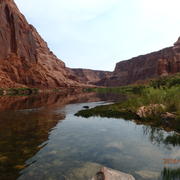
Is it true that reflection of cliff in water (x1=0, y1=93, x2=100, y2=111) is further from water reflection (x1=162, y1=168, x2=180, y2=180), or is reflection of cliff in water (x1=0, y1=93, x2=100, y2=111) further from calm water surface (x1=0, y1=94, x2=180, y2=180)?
water reflection (x1=162, y1=168, x2=180, y2=180)

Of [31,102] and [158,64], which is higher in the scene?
[158,64]

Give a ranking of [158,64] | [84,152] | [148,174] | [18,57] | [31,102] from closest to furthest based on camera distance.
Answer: [148,174]
[84,152]
[31,102]
[18,57]
[158,64]

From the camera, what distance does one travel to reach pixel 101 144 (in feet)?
29.9

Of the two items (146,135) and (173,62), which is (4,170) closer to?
(146,135)

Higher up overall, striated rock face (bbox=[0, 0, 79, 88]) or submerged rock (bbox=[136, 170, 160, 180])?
striated rock face (bbox=[0, 0, 79, 88])

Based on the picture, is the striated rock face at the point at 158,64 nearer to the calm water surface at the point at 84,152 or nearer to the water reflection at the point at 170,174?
the calm water surface at the point at 84,152

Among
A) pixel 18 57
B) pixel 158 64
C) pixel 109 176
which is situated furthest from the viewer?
pixel 158 64

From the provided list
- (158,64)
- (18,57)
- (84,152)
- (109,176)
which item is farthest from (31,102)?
(158,64)

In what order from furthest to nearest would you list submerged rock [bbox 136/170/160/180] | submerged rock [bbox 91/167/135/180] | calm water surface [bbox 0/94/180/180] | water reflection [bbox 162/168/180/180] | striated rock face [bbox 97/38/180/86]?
striated rock face [bbox 97/38/180/86] → calm water surface [bbox 0/94/180/180] → submerged rock [bbox 136/170/160/180] → water reflection [bbox 162/168/180/180] → submerged rock [bbox 91/167/135/180]

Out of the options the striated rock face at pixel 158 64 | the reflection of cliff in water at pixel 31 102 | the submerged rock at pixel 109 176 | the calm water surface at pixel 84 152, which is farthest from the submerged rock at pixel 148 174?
the striated rock face at pixel 158 64

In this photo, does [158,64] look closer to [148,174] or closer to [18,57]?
[18,57]

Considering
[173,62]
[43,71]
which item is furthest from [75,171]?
[173,62]

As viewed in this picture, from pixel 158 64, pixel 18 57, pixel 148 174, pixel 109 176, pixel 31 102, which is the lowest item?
pixel 148 174

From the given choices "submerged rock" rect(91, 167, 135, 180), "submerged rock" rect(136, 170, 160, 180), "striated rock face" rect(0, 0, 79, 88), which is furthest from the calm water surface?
"striated rock face" rect(0, 0, 79, 88)
